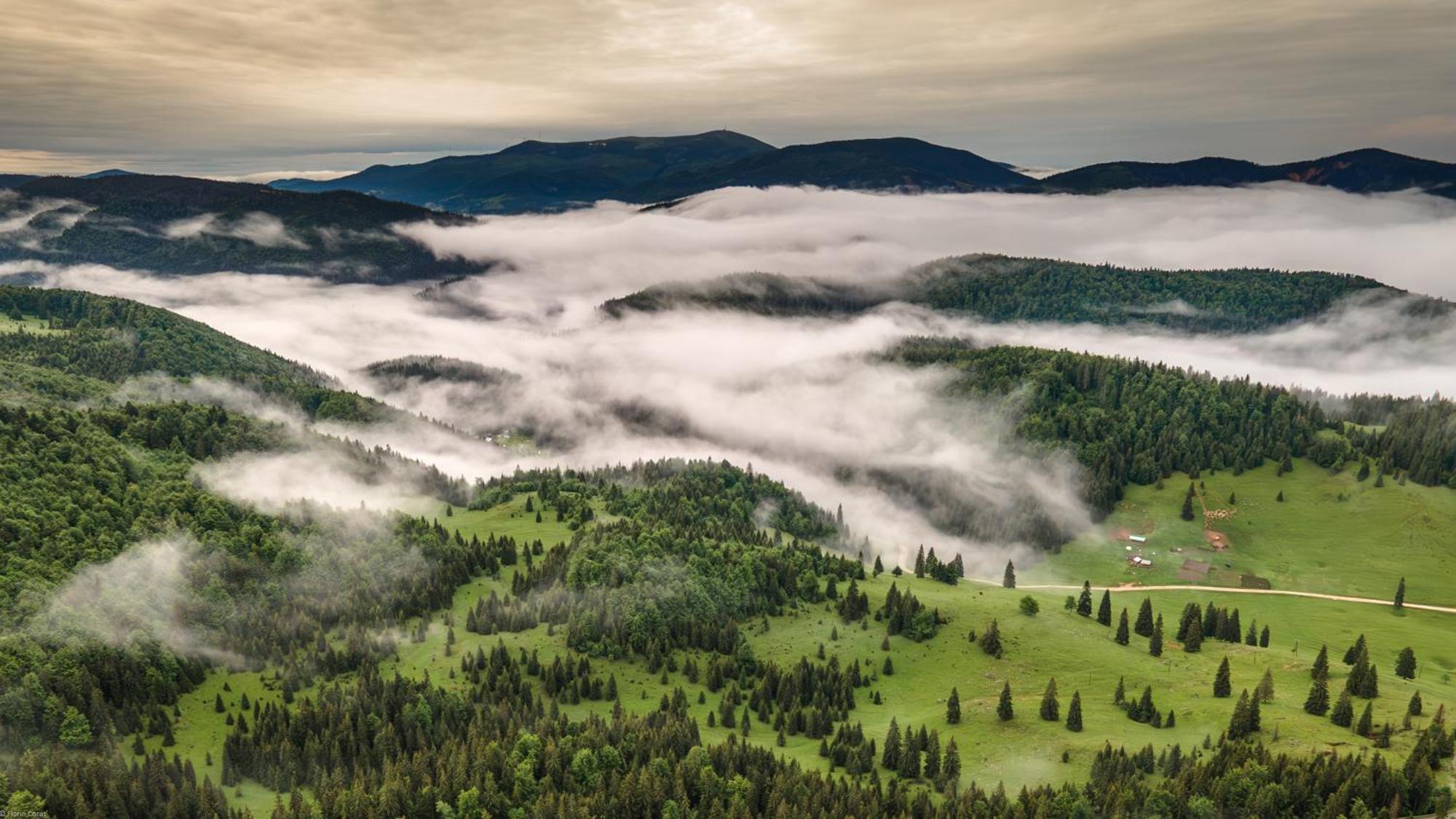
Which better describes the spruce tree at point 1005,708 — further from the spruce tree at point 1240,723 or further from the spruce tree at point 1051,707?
the spruce tree at point 1240,723

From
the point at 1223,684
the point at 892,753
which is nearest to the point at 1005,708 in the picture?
the point at 892,753

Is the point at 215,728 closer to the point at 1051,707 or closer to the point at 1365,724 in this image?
the point at 1051,707

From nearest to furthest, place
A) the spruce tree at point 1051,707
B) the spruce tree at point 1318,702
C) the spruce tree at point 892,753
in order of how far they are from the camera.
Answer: the spruce tree at point 892,753
the spruce tree at point 1318,702
the spruce tree at point 1051,707

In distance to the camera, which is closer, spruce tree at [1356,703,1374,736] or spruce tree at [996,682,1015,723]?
spruce tree at [1356,703,1374,736]

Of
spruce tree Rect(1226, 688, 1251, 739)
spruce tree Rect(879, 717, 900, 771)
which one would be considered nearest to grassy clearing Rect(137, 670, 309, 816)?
spruce tree Rect(879, 717, 900, 771)

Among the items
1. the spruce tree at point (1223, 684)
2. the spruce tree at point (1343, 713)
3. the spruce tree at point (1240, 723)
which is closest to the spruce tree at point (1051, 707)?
the spruce tree at point (1240, 723)

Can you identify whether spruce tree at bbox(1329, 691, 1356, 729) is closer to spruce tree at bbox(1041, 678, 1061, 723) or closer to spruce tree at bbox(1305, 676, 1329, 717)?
spruce tree at bbox(1305, 676, 1329, 717)

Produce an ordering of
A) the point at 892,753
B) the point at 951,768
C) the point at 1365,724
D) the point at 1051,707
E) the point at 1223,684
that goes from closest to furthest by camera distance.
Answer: the point at 1365,724
the point at 951,768
the point at 892,753
the point at 1051,707
the point at 1223,684

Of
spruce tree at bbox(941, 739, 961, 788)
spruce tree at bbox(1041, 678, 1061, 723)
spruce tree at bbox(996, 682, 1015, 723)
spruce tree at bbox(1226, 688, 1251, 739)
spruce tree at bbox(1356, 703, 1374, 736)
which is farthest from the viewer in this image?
spruce tree at bbox(996, 682, 1015, 723)

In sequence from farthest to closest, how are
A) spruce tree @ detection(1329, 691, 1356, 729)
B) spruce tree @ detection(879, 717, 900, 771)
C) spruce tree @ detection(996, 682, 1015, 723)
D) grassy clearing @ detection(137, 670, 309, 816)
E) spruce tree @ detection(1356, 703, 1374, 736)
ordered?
spruce tree @ detection(996, 682, 1015, 723) → spruce tree @ detection(879, 717, 900, 771) → grassy clearing @ detection(137, 670, 309, 816) → spruce tree @ detection(1329, 691, 1356, 729) → spruce tree @ detection(1356, 703, 1374, 736)
